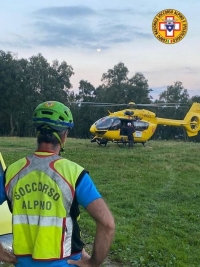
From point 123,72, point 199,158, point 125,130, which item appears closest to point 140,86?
point 123,72

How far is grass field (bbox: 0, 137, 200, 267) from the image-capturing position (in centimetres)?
638

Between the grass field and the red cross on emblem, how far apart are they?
4.68 m

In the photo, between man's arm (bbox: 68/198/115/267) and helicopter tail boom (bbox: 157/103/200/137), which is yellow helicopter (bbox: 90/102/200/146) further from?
man's arm (bbox: 68/198/115/267)

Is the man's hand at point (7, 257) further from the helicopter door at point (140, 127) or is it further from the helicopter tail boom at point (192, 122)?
the helicopter tail boom at point (192, 122)

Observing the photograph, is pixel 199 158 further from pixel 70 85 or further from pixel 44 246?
pixel 70 85

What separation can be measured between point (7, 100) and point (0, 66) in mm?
4057

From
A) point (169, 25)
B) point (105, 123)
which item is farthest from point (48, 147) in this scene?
point (105, 123)

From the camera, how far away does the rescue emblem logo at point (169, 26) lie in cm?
1305

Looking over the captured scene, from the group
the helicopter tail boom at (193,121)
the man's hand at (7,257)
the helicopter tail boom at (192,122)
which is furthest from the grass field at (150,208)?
the helicopter tail boom at (193,121)

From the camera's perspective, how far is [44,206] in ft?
7.78

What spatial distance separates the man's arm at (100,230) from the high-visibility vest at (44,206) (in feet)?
0.33

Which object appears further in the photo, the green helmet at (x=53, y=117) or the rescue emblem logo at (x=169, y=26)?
the rescue emblem logo at (x=169, y=26)

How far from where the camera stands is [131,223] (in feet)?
27.0

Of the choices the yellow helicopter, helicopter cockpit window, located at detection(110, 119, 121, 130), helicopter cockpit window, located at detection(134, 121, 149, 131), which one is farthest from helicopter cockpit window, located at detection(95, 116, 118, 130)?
helicopter cockpit window, located at detection(134, 121, 149, 131)
